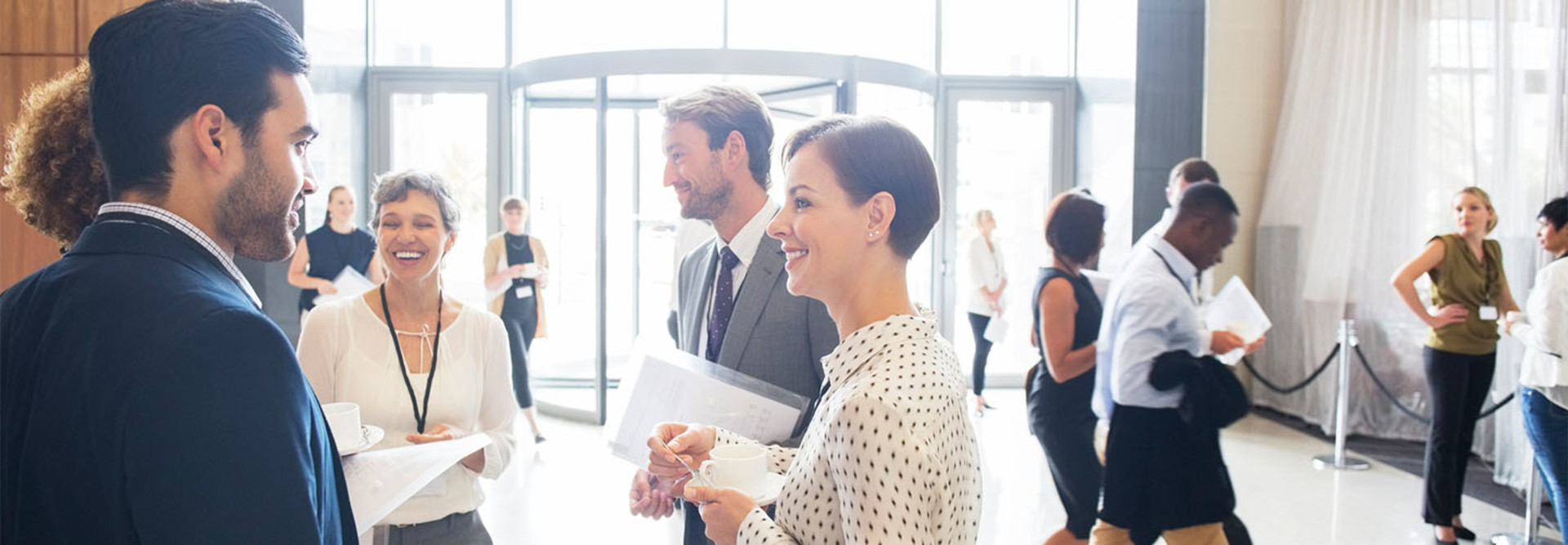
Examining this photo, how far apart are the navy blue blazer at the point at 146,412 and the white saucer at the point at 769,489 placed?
2.05 feet

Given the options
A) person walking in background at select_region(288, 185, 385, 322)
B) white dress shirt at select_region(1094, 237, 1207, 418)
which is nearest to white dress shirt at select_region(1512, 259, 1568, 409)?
white dress shirt at select_region(1094, 237, 1207, 418)

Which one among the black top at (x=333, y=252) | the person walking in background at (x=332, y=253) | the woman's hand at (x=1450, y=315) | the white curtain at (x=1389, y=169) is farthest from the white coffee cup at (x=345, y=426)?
the white curtain at (x=1389, y=169)

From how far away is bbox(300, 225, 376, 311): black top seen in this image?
525 centimetres

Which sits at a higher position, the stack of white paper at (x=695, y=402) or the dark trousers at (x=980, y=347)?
the stack of white paper at (x=695, y=402)

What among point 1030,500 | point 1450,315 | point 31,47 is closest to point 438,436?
point 31,47

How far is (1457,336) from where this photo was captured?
13.2ft

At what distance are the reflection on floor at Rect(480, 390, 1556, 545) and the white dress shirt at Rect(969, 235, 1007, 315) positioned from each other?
1.13 m

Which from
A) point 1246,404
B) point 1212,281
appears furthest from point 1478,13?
point 1246,404

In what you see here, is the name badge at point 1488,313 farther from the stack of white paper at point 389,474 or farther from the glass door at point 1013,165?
the stack of white paper at point 389,474

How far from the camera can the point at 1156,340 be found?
259 centimetres

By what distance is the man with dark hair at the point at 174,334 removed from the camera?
82 centimetres

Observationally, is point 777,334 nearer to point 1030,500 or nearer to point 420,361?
point 420,361

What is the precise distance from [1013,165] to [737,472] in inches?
272

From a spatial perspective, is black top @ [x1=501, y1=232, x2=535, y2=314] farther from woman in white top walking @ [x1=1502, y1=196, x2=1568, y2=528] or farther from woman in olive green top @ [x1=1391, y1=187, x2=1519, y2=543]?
woman in white top walking @ [x1=1502, y1=196, x2=1568, y2=528]
